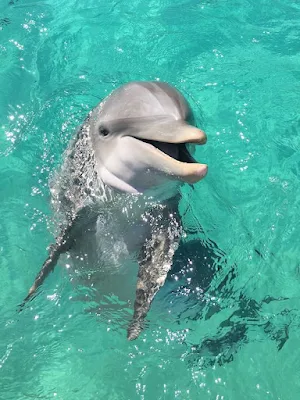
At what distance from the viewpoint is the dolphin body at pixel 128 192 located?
479cm

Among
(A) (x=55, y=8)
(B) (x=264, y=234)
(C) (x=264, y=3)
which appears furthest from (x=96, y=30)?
(B) (x=264, y=234)

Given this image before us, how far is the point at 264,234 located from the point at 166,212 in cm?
177

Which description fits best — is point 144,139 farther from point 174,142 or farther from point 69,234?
point 69,234

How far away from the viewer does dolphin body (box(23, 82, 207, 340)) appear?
4793 mm

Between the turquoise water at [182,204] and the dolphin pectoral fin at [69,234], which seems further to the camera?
the turquoise water at [182,204]

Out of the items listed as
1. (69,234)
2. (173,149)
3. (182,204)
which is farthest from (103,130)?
(182,204)

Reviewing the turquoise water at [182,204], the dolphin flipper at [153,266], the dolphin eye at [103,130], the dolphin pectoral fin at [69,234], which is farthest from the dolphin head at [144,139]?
the turquoise water at [182,204]

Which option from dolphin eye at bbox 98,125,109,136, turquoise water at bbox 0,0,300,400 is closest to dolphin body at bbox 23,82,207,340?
dolphin eye at bbox 98,125,109,136

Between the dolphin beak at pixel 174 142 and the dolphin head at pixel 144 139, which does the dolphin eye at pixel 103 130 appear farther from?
the dolphin beak at pixel 174 142

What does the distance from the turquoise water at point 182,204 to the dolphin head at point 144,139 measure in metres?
1.37

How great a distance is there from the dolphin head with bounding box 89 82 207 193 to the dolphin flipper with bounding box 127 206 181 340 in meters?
0.64

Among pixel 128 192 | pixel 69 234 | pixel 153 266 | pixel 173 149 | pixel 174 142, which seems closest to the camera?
pixel 174 142

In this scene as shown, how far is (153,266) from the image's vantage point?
535cm

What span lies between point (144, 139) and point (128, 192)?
2.05 feet
